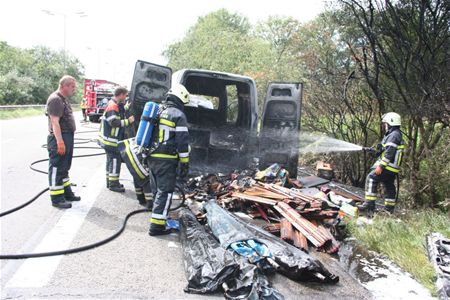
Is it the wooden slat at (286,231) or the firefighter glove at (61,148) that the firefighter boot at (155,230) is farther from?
the firefighter glove at (61,148)

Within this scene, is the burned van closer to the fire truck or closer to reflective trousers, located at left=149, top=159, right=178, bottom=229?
reflective trousers, located at left=149, top=159, right=178, bottom=229

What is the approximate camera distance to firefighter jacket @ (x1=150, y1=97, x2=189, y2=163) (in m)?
4.67

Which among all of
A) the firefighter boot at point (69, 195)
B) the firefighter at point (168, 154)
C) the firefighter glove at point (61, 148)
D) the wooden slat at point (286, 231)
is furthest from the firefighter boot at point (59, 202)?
the wooden slat at point (286, 231)

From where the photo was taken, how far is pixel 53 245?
409cm

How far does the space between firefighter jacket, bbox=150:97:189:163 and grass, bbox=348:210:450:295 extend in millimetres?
2552

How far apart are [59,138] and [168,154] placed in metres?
1.65

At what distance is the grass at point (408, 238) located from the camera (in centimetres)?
398

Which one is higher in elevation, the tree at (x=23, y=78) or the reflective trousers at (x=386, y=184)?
the tree at (x=23, y=78)

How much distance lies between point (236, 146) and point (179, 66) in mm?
26078

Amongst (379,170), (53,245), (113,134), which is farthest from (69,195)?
(379,170)

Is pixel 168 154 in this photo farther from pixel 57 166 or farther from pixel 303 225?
pixel 303 225

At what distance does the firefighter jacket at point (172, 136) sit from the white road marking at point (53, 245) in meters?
1.36

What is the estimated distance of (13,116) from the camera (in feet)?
74.3

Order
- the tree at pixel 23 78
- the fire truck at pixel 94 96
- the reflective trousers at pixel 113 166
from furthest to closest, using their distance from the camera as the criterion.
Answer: the tree at pixel 23 78 < the fire truck at pixel 94 96 < the reflective trousers at pixel 113 166
